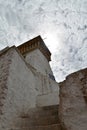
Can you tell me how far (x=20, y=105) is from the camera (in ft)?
11.2

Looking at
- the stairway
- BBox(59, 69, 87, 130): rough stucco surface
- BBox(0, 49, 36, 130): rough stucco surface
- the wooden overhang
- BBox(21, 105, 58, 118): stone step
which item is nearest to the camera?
BBox(59, 69, 87, 130): rough stucco surface

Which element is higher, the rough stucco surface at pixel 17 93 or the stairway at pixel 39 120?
the rough stucco surface at pixel 17 93

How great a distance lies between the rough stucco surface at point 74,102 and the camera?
6.71 feet

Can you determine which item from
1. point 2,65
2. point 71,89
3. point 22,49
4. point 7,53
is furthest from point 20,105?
point 22,49

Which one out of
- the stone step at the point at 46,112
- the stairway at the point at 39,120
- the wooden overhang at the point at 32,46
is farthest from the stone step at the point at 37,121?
the wooden overhang at the point at 32,46

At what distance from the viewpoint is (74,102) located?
222cm

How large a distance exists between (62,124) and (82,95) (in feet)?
1.55

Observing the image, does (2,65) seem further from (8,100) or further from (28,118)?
(28,118)

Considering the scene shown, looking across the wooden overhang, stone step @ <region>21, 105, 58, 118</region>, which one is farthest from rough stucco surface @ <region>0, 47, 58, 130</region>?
the wooden overhang

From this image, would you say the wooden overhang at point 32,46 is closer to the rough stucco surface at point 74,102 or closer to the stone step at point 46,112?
the stone step at point 46,112

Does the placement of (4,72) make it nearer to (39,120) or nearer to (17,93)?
(17,93)

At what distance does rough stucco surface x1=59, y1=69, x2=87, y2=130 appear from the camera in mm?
2045

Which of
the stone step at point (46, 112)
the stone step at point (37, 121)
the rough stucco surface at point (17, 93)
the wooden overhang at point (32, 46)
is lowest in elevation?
the stone step at point (37, 121)

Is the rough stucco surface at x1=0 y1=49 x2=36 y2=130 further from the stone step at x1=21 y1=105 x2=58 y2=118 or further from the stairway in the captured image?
the stone step at x1=21 y1=105 x2=58 y2=118
